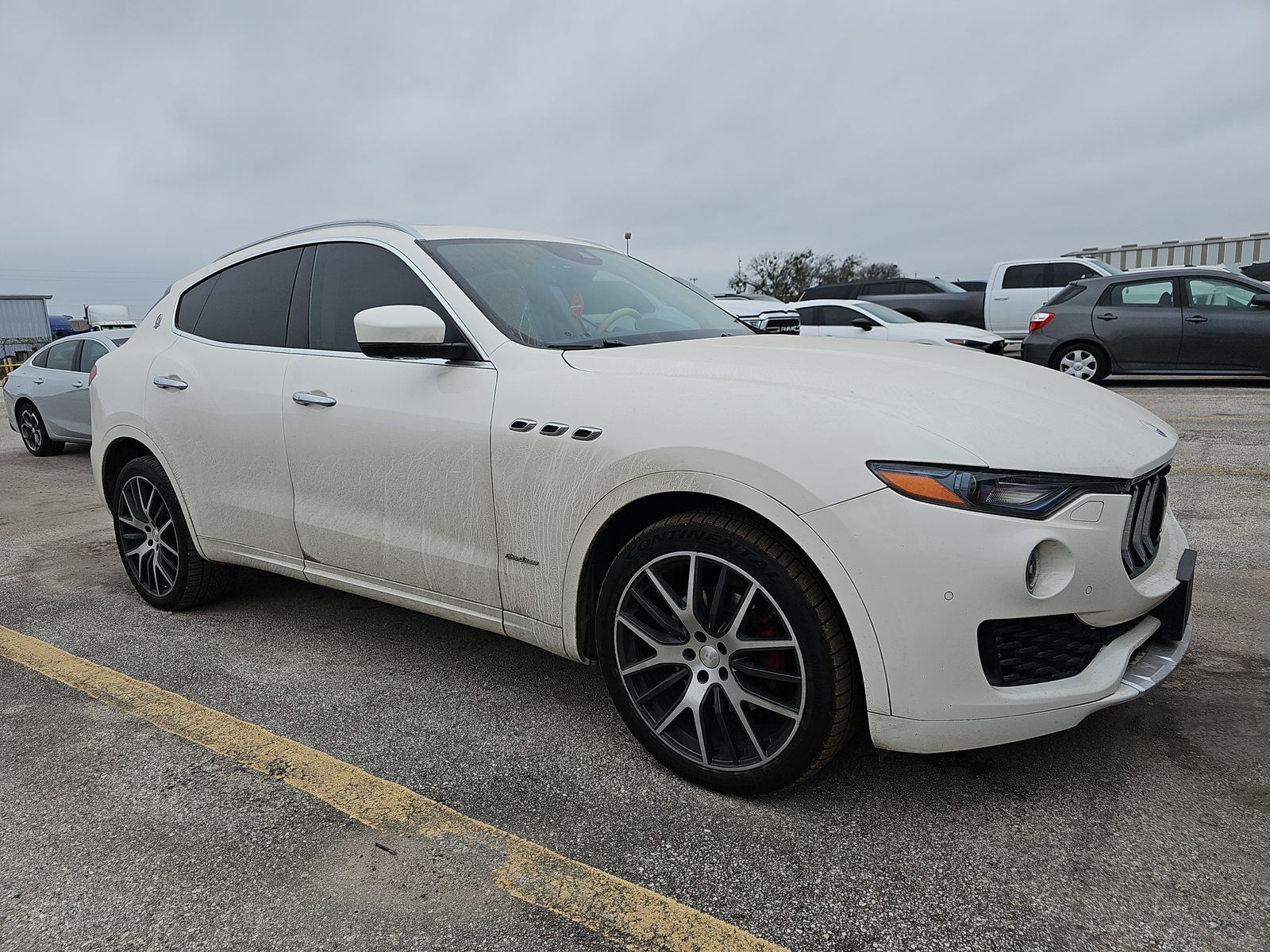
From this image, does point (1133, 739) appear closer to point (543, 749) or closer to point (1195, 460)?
point (543, 749)

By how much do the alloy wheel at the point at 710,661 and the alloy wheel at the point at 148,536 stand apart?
2514mm

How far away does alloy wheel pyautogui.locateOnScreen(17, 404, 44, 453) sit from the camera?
10.5 meters


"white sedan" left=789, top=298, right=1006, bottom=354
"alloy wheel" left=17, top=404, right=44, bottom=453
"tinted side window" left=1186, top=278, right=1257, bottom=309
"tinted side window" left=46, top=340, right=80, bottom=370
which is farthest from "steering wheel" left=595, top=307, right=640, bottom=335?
"tinted side window" left=1186, top=278, right=1257, bottom=309

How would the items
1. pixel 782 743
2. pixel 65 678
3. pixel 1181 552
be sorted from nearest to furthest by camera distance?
pixel 782 743
pixel 1181 552
pixel 65 678

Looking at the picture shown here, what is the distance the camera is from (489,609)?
2.97 meters

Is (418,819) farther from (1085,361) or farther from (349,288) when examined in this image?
(1085,361)

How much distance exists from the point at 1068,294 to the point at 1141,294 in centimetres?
85

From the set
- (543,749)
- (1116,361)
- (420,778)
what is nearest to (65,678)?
(420,778)

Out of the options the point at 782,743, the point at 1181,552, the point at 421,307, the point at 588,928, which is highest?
Result: the point at 421,307

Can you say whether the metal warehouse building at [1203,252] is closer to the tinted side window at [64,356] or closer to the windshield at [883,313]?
the windshield at [883,313]

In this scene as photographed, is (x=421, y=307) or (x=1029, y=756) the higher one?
(x=421, y=307)

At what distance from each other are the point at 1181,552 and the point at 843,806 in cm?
124

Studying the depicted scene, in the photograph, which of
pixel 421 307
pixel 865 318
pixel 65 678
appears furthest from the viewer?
pixel 865 318

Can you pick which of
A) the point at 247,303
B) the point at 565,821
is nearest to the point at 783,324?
the point at 247,303
